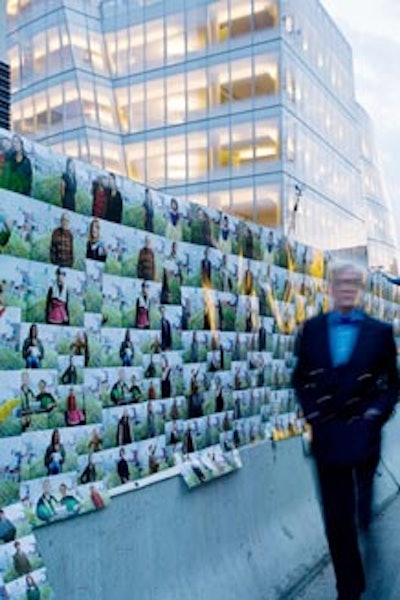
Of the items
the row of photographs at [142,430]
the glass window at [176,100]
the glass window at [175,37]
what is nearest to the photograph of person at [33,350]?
the row of photographs at [142,430]

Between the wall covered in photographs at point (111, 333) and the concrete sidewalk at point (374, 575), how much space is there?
3.59 ft

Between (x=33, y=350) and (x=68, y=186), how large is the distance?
83cm

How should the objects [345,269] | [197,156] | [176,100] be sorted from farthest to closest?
[176,100]
[197,156]
[345,269]

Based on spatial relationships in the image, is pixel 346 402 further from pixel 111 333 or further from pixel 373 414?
pixel 111 333

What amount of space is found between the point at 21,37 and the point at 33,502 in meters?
58.5

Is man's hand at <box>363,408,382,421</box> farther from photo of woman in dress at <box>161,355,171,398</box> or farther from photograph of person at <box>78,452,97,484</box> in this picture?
photograph of person at <box>78,452,97,484</box>

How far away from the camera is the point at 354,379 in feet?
14.8

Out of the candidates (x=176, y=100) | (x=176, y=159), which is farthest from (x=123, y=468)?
(x=176, y=100)

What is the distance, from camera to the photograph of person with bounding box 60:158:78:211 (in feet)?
12.5

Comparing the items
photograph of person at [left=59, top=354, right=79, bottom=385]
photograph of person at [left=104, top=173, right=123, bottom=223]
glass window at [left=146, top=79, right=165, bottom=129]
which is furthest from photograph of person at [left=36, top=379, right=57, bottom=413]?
glass window at [left=146, top=79, right=165, bottom=129]

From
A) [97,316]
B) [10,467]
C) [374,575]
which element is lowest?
[374,575]

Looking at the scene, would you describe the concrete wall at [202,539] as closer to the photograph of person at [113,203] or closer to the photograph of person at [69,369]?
the photograph of person at [69,369]

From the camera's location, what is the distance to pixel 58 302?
12.1 ft

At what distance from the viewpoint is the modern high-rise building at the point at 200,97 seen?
48.4 meters
